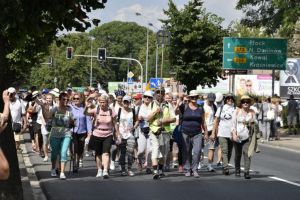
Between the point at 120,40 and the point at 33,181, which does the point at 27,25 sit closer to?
the point at 33,181

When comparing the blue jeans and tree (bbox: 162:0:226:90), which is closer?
the blue jeans

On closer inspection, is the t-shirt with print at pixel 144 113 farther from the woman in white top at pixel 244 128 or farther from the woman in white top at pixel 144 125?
the woman in white top at pixel 244 128

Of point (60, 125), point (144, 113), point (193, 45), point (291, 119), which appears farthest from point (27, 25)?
point (193, 45)

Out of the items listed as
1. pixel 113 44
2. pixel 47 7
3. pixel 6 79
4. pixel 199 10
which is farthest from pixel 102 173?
pixel 113 44

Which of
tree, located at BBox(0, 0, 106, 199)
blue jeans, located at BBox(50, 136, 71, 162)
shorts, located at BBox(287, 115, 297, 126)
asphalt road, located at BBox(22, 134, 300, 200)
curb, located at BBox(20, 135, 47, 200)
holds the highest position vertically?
tree, located at BBox(0, 0, 106, 199)

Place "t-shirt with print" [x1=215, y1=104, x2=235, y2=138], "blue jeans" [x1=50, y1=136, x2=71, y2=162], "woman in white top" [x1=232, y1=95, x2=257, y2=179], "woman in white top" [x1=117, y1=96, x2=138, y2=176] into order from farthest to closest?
"t-shirt with print" [x1=215, y1=104, x2=235, y2=138]
"woman in white top" [x1=117, y1=96, x2=138, y2=176]
"woman in white top" [x1=232, y1=95, x2=257, y2=179]
"blue jeans" [x1=50, y1=136, x2=71, y2=162]

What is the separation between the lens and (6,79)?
8.49 metres

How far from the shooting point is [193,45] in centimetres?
4200

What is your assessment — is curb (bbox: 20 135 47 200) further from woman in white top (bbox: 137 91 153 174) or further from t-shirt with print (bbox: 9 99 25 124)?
woman in white top (bbox: 137 91 153 174)

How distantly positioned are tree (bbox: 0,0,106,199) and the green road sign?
25500mm

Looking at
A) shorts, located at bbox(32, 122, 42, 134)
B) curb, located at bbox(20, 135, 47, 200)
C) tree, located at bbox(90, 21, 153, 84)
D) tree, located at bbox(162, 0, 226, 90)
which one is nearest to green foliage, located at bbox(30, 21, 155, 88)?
tree, located at bbox(90, 21, 153, 84)

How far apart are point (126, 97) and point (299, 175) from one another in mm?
4087

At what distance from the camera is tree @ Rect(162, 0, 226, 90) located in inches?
1633

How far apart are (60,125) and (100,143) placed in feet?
2.77
